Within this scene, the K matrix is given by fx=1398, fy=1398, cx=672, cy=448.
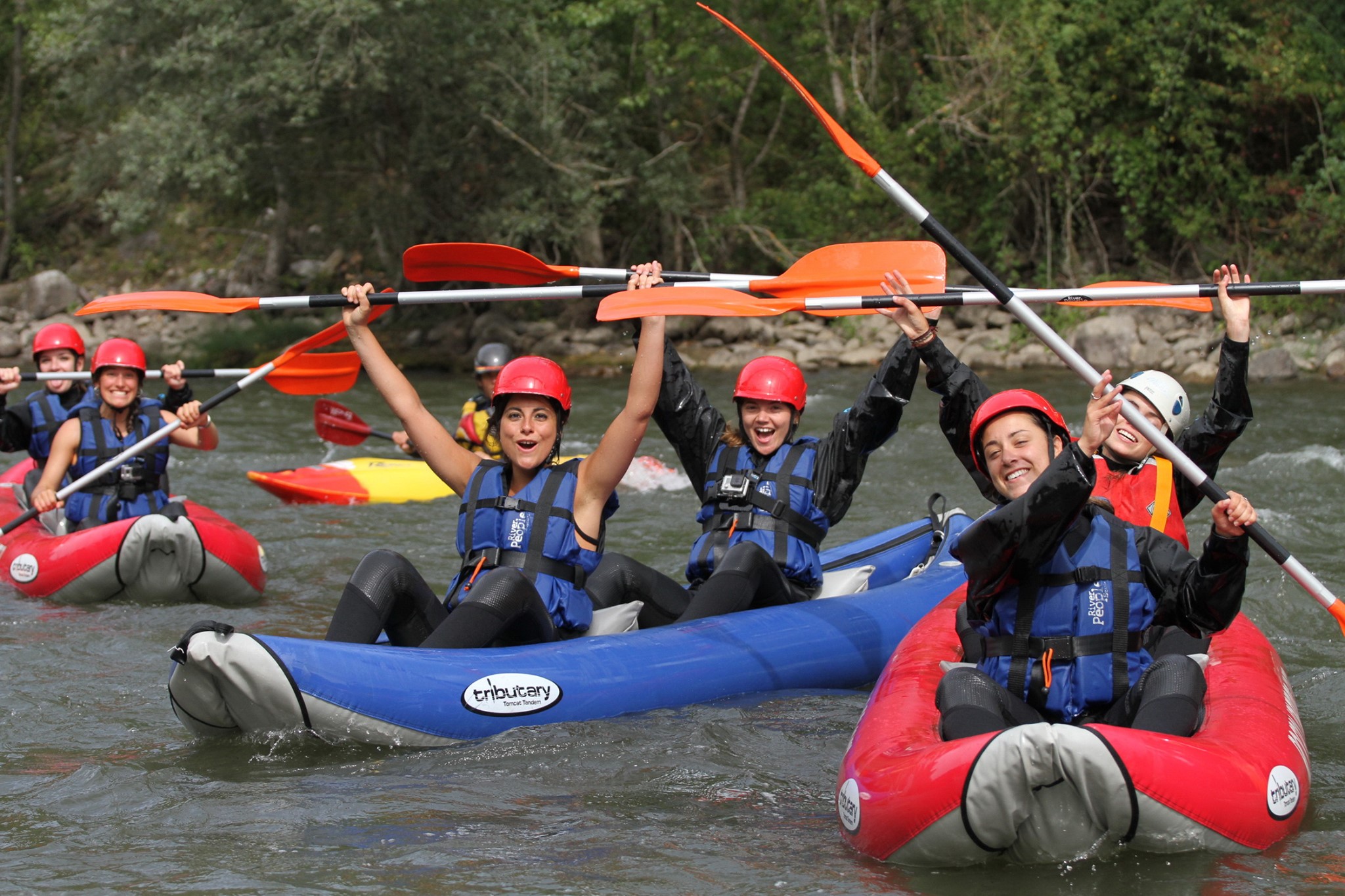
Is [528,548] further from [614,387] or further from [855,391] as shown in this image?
[614,387]

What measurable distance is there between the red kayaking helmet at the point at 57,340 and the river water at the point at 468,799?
1203 millimetres

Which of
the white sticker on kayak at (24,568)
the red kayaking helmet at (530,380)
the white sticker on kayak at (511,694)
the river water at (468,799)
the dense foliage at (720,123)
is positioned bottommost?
the river water at (468,799)

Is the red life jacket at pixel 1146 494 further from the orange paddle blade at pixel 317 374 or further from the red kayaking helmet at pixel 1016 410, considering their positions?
the orange paddle blade at pixel 317 374

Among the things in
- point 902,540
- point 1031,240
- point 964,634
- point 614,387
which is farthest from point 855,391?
point 964,634

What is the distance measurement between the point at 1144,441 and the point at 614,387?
10806 millimetres

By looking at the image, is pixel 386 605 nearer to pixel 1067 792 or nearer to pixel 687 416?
pixel 687 416

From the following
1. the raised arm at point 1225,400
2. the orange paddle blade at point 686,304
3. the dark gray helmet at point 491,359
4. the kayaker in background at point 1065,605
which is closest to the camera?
the kayaker in background at point 1065,605

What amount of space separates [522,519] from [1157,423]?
70.2 inches

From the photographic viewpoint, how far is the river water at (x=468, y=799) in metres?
2.69

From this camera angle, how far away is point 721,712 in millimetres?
3865

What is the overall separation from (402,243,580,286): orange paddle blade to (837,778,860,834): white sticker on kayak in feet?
7.17

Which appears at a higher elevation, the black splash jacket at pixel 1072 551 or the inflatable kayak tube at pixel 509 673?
the black splash jacket at pixel 1072 551

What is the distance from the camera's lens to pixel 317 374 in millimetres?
5516

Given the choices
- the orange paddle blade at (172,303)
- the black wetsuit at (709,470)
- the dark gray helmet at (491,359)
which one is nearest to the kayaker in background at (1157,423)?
the black wetsuit at (709,470)
